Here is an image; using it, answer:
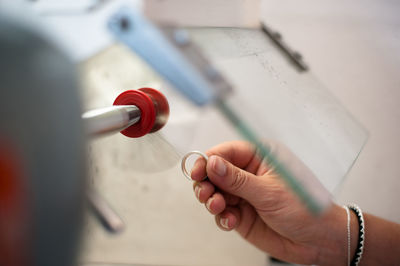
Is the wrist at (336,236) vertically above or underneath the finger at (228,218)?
above

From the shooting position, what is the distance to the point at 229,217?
0.56 m

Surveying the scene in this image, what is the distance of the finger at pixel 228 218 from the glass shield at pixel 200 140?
0.45 feet

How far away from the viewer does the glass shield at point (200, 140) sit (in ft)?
0.97

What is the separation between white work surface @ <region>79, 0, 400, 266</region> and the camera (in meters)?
0.78

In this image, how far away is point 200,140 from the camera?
0.76 metres

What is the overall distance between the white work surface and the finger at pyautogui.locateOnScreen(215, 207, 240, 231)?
23 centimetres

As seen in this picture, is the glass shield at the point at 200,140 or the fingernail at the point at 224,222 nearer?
the glass shield at the point at 200,140

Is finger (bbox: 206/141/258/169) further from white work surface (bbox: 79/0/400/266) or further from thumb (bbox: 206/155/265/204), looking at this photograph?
white work surface (bbox: 79/0/400/266)

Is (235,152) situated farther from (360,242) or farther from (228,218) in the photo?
(360,242)

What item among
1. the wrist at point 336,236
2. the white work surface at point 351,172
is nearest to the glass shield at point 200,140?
the white work surface at point 351,172

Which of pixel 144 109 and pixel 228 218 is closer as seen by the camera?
pixel 144 109

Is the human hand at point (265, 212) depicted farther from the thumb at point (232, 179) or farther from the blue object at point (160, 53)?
the blue object at point (160, 53)

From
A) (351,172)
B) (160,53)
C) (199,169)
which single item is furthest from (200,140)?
(160,53)

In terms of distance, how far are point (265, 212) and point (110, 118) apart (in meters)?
0.34
